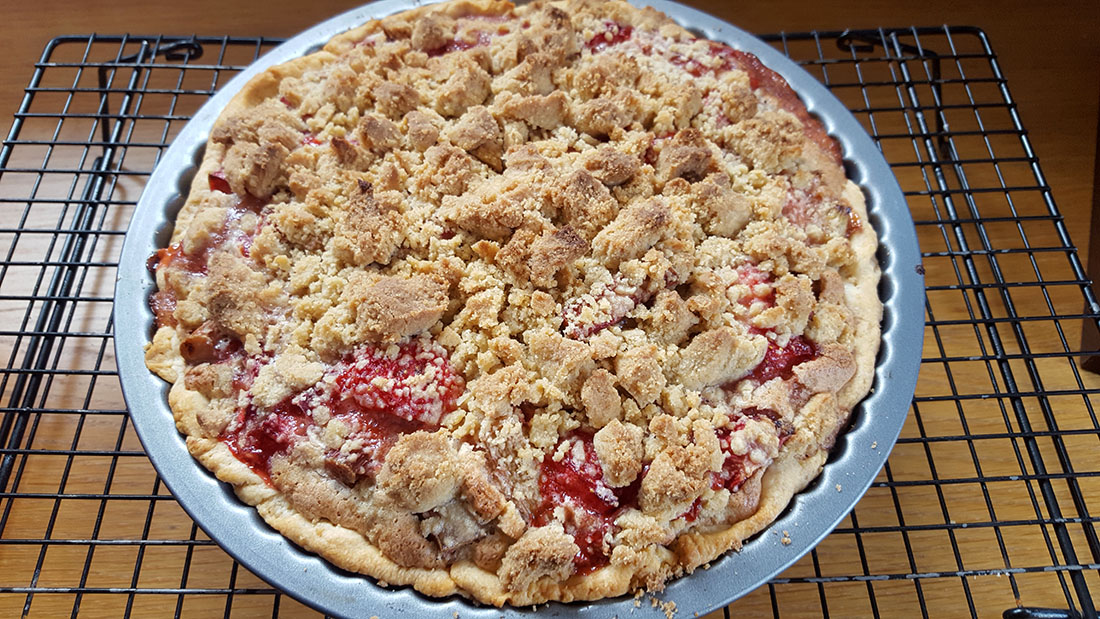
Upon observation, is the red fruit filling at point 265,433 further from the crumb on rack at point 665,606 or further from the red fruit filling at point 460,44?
the red fruit filling at point 460,44

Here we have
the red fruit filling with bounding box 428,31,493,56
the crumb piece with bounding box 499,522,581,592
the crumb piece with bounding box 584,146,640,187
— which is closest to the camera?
the crumb piece with bounding box 499,522,581,592

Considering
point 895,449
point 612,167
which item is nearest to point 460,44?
point 612,167

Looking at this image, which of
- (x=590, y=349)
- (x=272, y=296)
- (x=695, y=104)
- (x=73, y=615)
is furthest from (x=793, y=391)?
(x=73, y=615)

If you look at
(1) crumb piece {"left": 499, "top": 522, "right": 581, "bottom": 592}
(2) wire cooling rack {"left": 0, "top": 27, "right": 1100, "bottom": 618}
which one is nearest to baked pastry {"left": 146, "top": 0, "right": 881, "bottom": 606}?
(1) crumb piece {"left": 499, "top": 522, "right": 581, "bottom": 592}

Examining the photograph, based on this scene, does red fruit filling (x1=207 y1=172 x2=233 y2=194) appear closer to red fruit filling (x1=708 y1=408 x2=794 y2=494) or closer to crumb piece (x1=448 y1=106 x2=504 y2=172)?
crumb piece (x1=448 y1=106 x2=504 y2=172)

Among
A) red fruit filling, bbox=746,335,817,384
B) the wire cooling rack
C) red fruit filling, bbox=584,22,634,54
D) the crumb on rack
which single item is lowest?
the wire cooling rack

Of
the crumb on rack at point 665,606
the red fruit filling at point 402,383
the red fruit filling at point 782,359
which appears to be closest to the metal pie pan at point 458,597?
the crumb on rack at point 665,606

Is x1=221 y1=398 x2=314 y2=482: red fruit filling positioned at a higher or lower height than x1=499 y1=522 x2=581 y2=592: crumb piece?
higher
